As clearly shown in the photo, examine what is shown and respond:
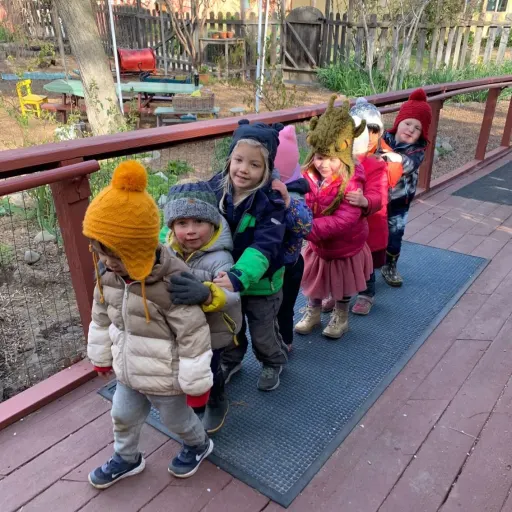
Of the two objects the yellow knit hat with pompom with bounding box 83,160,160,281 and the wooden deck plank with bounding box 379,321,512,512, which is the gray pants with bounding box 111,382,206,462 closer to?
the yellow knit hat with pompom with bounding box 83,160,160,281

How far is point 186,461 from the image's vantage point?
6.31 feet

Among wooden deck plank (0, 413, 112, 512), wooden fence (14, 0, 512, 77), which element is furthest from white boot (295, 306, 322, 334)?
wooden fence (14, 0, 512, 77)

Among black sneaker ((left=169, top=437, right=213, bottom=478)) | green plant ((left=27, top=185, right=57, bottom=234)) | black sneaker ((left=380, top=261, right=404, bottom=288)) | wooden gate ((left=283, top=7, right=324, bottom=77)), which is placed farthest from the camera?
wooden gate ((left=283, top=7, right=324, bottom=77))

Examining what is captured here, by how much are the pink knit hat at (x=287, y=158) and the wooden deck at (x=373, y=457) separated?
3.66ft

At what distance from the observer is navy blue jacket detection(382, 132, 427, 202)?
3037 millimetres

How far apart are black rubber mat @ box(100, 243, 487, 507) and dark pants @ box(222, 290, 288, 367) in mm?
196

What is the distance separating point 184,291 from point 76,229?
937 millimetres

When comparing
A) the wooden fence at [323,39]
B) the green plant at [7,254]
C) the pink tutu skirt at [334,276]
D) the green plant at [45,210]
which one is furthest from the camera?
the wooden fence at [323,39]

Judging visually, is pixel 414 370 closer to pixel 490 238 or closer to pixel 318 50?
pixel 490 238

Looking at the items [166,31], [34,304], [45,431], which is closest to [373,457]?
[45,431]

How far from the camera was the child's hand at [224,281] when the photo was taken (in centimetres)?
171

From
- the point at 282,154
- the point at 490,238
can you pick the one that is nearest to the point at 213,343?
the point at 282,154

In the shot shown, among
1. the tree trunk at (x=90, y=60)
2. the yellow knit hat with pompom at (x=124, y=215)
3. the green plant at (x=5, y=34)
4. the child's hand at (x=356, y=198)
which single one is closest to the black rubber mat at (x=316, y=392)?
the child's hand at (x=356, y=198)

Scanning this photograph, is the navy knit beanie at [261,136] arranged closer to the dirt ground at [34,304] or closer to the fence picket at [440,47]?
the dirt ground at [34,304]
